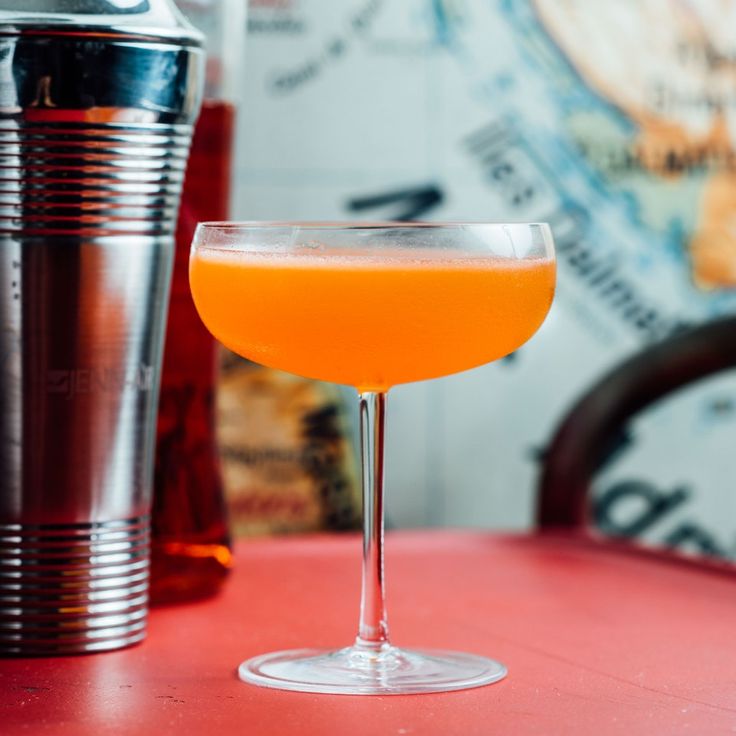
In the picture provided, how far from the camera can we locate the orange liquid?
69cm

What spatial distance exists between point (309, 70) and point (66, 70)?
2.41 ft

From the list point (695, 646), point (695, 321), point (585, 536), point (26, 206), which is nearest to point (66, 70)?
point (26, 206)

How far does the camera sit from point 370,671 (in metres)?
0.71

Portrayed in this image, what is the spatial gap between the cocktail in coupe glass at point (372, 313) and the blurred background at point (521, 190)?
2.33ft

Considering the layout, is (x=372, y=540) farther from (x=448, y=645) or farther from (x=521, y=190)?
(x=521, y=190)

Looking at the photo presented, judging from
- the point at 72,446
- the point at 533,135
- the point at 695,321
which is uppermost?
the point at 533,135

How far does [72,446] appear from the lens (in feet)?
2.52

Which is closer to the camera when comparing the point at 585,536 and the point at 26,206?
the point at 26,206

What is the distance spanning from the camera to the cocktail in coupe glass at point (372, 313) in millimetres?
685

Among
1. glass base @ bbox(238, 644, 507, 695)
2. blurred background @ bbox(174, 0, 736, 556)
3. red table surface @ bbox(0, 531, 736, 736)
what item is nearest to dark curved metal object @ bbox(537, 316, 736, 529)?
red table surface @ bbox(0, 531, 736, 736)

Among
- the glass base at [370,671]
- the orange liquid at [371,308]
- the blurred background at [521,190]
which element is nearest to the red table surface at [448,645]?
the glass base at [370,671]

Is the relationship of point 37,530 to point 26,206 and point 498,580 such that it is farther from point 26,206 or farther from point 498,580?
point 498,580

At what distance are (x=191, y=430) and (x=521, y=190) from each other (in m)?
0.66

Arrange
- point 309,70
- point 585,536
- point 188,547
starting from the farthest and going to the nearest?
point 309,70
point 585,536
point 188,547
